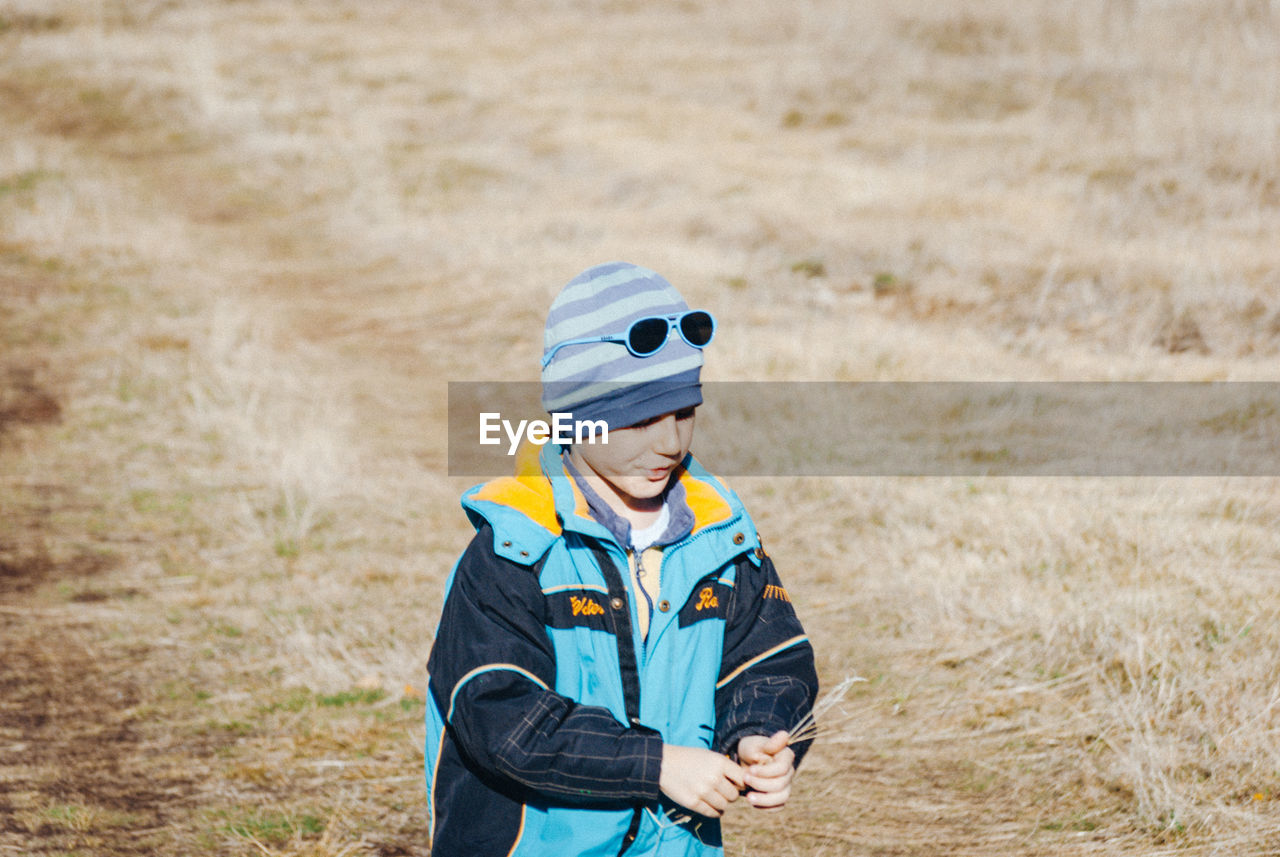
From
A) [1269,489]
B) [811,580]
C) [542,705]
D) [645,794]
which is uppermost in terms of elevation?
[542,705]

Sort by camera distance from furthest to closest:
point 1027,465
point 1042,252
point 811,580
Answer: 1. point 1042,252
2. point 1027,465
3. point 811,580

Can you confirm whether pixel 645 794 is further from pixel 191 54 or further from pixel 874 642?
pixel 191 54

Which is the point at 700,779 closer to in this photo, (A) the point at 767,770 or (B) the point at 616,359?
(A) the point at 767,770

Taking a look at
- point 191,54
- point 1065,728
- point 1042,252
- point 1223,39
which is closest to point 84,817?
point 1065,728

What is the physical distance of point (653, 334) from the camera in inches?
83.6

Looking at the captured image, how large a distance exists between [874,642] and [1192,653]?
1.12 meters

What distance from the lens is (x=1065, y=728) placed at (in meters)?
3.81

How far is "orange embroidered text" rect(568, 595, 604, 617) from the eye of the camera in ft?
6.74

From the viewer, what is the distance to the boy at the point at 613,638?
6.44ft

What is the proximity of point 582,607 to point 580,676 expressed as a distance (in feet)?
0.42

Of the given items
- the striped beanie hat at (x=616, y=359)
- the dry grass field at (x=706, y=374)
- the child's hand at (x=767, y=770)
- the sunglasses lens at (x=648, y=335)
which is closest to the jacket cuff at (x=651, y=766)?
the child's hand at (x=767, y=770)

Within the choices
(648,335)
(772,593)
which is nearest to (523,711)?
(772,593)

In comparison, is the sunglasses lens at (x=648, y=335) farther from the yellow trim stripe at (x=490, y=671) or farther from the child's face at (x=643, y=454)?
the yellow trim stripe at (x=490, y=671)

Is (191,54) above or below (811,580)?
above
